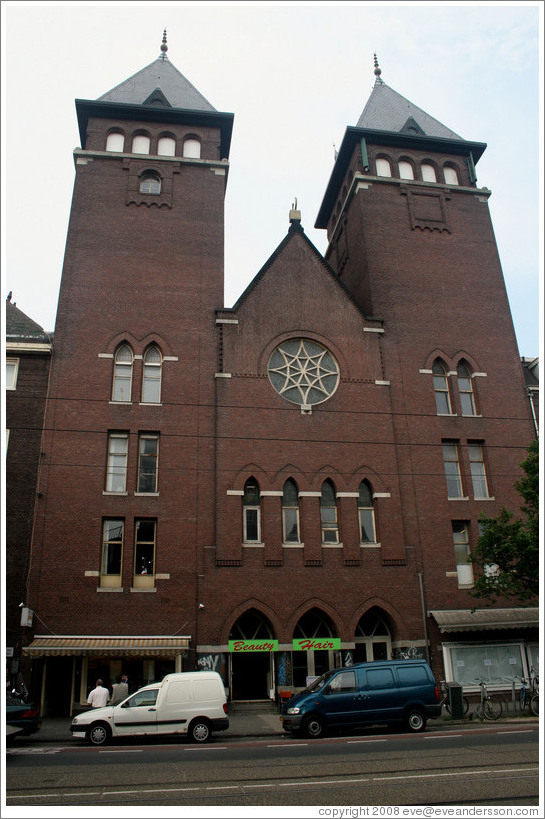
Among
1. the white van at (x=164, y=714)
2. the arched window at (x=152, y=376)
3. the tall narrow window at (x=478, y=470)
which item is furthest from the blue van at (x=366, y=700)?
the arched window at (x=152, y=376)

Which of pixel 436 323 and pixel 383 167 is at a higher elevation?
pixel 383 167

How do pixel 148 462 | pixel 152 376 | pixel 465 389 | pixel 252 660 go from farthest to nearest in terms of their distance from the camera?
1. pixel 465 389
2. pixel 152 376
3. pixel 148 462
4. pixel 252 660

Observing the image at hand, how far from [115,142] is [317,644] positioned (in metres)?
26.7

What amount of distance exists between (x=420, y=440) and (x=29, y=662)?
60.2 feet

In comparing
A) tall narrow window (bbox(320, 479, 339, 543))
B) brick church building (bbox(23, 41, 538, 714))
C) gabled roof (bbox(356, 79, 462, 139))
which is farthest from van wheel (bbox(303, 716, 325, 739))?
gabled roof (bbox(356, 79, 462, 139))

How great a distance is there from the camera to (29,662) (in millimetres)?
23312

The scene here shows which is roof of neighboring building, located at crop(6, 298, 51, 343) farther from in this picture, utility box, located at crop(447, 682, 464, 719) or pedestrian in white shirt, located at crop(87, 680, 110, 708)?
utility box, located at crop(447, 682, 464, 719)

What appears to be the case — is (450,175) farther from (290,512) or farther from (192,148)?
(290,512)

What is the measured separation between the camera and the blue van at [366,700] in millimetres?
17594

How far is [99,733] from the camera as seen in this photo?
1688 centimetres

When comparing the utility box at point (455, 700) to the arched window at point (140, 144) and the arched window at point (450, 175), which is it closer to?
the arched window at point (450, 175)

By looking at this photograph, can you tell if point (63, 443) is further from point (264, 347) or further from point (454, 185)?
point (454, 185)

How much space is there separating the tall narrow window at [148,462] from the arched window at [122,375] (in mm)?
2129

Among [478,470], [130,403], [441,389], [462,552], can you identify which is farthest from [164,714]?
[441,389]
